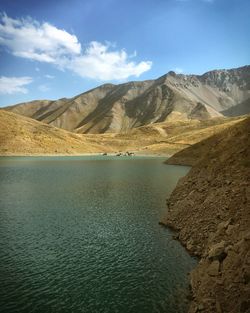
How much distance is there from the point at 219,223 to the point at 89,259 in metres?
11.4

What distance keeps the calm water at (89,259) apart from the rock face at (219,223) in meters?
1.59

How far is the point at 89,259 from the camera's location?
1109 inches

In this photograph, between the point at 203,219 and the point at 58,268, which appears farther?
the point at 203,219

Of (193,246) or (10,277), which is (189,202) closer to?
(193,246)

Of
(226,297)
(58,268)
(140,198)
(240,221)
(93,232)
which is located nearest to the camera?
(226,297)

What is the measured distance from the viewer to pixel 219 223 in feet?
101

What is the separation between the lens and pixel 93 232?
3612 cm

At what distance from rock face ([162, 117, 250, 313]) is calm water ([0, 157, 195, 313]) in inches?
62.6

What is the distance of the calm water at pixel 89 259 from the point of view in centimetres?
2122

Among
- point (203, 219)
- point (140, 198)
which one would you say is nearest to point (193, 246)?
point (203, 219)

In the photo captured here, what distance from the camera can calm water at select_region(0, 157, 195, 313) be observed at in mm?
21219

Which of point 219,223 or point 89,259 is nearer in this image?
point 89,259

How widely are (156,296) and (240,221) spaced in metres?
10.0

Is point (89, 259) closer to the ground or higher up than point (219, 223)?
closer to the ground
